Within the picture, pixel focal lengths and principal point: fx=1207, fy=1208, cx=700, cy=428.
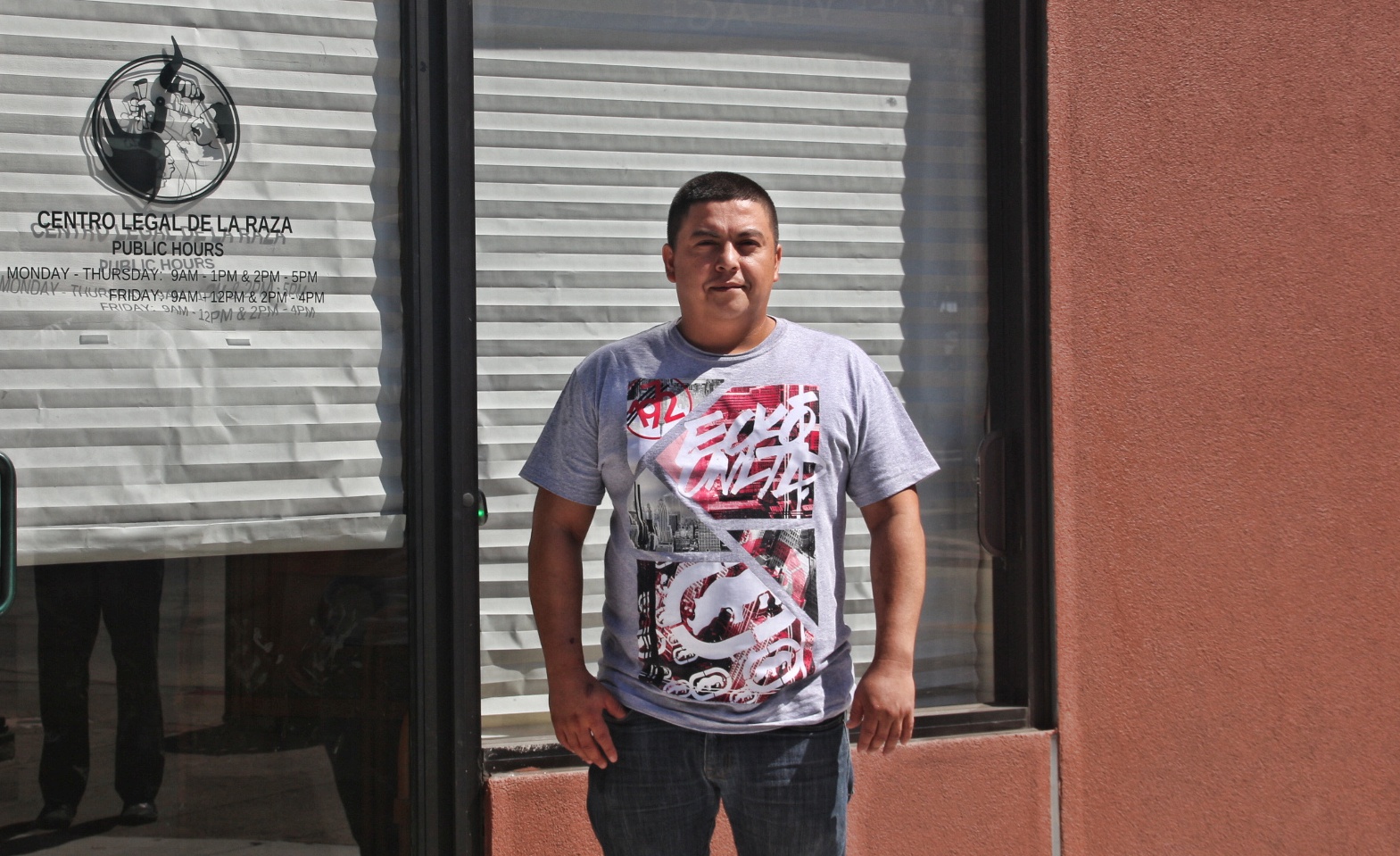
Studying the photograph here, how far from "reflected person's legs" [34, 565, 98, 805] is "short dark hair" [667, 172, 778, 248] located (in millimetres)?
1691

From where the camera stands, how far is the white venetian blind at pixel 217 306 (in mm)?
2852

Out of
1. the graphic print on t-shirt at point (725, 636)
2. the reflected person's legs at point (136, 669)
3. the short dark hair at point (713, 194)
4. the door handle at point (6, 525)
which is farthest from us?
the reflected person's legs at point (136, 669)

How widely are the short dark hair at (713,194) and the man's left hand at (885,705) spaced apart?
0.84 m

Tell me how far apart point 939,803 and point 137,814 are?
2.06 metres

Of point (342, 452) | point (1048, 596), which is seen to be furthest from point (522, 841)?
point (1048, 596)

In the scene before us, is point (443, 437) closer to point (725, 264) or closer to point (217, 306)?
point (217, 306)

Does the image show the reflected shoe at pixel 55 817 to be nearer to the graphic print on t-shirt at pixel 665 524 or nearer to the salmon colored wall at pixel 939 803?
the salmon colored wall at pixel 939 803

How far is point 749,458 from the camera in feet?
7.10

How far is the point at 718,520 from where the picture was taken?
2.14m

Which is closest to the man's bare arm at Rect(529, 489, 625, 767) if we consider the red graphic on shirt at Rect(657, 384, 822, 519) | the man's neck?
the red graphic on shirt at Rect(657, 384, 822, 519)

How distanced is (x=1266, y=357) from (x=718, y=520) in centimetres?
225

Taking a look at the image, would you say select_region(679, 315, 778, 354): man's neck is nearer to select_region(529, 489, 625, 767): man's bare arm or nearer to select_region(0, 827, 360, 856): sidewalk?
select_region(529, 489, 625, 767): man's bare arm

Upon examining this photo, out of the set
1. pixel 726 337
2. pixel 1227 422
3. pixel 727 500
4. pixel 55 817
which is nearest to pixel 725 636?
pixel 727 500

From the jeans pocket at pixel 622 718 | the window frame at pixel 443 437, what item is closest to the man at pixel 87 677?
the window frame at pixel 443 437
